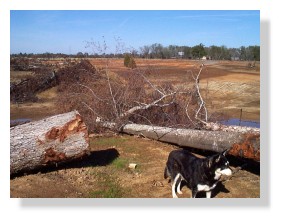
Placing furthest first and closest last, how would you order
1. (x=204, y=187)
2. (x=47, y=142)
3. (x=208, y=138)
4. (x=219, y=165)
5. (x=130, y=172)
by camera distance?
(x=208, y=138) < (x=130, y=172) < (x=47, y=142) < (x=204, y=187) < (x=219, y=165)

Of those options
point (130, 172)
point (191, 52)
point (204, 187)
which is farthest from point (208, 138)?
point (204, 187)

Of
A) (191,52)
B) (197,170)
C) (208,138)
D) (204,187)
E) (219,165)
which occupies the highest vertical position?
(191,52)

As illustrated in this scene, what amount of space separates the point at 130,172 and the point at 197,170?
1908 millimetres

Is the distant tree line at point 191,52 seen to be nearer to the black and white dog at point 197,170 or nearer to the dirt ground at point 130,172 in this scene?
the dirt ground at point 130,172

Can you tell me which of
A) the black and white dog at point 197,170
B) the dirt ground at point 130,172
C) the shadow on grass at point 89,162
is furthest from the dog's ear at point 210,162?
the shadow on grass at point 89,162

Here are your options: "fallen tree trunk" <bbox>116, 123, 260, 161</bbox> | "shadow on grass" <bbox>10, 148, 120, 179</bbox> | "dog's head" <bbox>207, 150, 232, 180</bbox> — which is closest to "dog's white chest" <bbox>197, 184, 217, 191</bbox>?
"dog's head" <bbox>207, 150, 232, 180</bbox>

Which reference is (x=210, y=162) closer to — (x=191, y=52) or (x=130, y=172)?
(x=130, y=172)

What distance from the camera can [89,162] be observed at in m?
7.56

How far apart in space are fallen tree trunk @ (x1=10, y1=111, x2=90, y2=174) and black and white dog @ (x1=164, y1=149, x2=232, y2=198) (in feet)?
5.66

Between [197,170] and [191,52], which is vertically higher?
[191,52]

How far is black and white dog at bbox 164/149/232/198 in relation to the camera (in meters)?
5.32

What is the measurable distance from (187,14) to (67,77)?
21.6ft

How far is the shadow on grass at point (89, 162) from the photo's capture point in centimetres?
687
